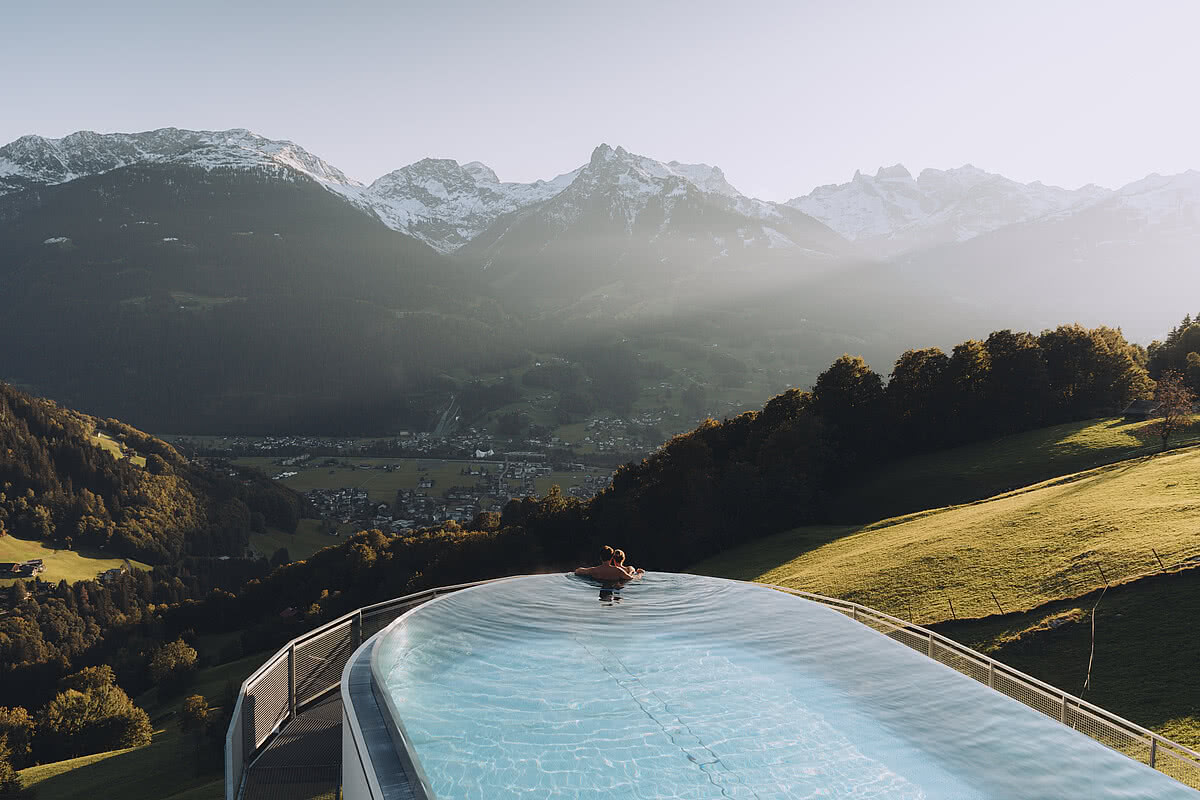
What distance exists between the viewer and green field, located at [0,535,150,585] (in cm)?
11619

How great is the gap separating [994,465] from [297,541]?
437 feet

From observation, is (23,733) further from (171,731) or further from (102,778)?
(102,778)

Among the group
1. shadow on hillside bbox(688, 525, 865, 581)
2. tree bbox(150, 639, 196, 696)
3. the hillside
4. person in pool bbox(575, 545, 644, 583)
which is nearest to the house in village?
shadow on hillside bbox(688, 525, 865, 581)

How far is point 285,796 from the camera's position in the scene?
10.5 metres

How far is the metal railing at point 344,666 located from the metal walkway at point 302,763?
224 millimetres

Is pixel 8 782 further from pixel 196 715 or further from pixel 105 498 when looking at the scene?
pixel 105 498

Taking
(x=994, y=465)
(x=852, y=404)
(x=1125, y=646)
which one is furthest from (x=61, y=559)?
(x=1125, y=646)

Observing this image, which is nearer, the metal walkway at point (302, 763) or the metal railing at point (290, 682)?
the metal railing at point (290, 682)

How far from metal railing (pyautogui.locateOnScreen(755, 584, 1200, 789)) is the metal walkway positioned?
11.0 m

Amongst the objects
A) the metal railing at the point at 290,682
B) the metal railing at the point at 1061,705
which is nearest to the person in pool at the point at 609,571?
the metal railing at the point at 290,682

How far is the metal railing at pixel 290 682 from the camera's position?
33.9 feet

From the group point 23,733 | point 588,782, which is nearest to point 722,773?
point 588,782

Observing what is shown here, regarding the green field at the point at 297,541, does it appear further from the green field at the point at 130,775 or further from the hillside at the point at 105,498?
the green field at the point at 130,775

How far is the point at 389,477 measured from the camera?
176 m
